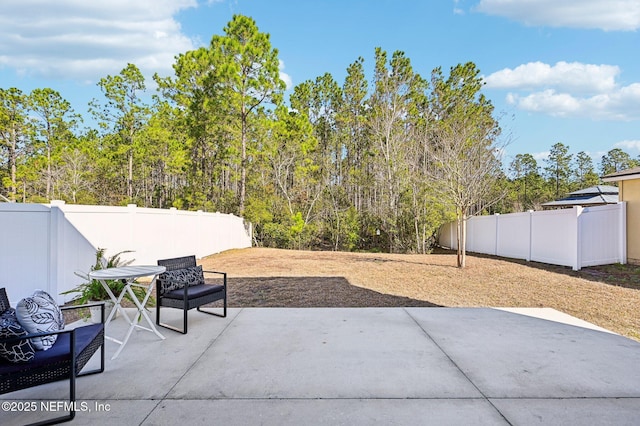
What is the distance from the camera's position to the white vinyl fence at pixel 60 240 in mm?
5047

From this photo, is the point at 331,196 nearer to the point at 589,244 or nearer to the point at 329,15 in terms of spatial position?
the point at 329,15

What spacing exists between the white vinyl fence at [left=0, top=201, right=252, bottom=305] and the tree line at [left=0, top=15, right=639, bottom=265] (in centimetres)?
976

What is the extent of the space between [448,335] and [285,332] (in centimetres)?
192

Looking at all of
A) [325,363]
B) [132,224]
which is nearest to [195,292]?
[325,363]

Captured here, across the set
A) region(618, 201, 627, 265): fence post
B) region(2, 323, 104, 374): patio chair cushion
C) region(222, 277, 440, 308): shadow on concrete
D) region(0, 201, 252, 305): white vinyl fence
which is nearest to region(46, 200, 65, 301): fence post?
region(0, 201, 252, 305): white vinyl fence

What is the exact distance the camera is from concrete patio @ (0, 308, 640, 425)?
2336 millimetres

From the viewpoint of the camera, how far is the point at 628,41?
1035cm

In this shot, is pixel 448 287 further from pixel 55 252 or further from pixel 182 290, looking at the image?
pixel 55 252

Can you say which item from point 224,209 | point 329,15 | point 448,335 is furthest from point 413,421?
point 224,209

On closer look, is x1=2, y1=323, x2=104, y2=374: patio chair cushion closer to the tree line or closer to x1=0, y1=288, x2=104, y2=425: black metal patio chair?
x1=0, y1=288, x2=104, y2=425: black metal patio chair

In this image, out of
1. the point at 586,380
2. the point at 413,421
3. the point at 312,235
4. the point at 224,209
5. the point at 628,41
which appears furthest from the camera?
the point at 224,209

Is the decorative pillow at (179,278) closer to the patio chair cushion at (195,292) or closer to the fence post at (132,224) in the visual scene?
the patio chair cushion at (195,292)

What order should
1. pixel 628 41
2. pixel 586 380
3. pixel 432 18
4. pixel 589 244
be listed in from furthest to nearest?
pixel 432 18 < pixel 628 41 < pixel 589 244 < pixel 586 380

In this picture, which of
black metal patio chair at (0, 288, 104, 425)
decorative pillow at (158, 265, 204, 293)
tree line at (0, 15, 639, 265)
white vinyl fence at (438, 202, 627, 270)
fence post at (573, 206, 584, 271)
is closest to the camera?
black metal patio chair at (0, 288, 104, 425)
